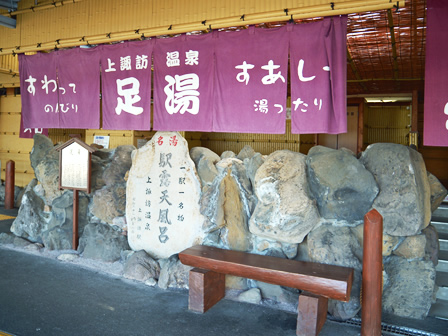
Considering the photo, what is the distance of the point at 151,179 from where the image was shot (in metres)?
6.29

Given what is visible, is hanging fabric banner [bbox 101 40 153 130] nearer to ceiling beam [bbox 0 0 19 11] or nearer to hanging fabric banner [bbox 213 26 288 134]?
hanging fabric banner [bbox 213 26 288 134]

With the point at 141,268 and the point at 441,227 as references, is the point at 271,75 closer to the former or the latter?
the point at 141,268

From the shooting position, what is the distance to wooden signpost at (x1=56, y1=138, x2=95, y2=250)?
6.64m

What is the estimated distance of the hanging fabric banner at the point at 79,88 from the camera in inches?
268

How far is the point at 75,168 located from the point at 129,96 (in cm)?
174

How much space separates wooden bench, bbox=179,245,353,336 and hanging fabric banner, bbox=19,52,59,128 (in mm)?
4318

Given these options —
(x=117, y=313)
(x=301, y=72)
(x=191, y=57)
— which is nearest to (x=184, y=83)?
(x=191, y=57)

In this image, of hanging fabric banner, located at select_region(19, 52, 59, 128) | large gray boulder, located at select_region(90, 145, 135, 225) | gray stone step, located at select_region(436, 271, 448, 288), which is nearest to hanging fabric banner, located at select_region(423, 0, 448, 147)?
gray stone step, located at select_region(436, 271, 448, 288)

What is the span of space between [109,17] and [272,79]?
346cm

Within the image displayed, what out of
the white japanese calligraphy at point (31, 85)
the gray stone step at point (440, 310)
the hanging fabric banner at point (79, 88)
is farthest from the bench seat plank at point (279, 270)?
the white japanese calligraphy at point (31, 85)

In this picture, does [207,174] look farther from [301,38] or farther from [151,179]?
[301,38]

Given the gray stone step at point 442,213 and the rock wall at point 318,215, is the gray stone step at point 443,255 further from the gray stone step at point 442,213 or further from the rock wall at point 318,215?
the gray stone step at point 442,213

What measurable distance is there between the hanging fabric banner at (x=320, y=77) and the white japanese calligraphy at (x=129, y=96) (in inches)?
107

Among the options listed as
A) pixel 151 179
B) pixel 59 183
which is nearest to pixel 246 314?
pixel 151 179
